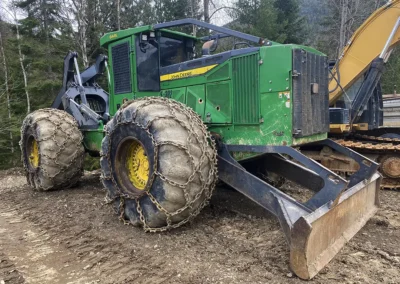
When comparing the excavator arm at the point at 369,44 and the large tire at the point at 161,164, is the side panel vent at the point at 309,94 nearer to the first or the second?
the large tire at the point at 161,164

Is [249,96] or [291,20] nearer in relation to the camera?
[249,96]

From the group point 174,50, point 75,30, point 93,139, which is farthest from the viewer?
point 75,30

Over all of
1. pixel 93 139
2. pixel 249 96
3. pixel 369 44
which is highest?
pixel 369 44

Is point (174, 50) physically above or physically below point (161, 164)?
above

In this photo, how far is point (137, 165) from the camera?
4.38 m

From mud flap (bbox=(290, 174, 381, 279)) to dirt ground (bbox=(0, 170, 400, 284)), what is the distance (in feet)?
0.33

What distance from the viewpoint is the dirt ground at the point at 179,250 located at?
10.2ft

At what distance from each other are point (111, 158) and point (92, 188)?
8.46ft

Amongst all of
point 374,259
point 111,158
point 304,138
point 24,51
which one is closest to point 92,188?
point 111,158

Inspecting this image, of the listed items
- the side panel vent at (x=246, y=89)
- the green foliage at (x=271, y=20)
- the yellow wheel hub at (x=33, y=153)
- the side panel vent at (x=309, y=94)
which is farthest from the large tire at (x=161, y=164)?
the green foliage at (x=271, y=20)

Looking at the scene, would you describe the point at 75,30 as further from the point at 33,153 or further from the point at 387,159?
the point at 387,159

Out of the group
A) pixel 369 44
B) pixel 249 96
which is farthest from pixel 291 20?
pixel 249 96

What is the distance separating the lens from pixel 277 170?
4.88 m

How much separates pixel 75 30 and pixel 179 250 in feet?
51.0
